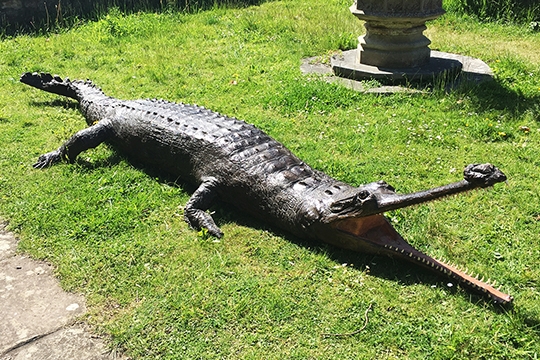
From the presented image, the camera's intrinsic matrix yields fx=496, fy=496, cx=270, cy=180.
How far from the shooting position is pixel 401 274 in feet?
11.6

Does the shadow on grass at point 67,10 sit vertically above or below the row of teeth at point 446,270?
above

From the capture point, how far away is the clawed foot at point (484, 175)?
111 inches

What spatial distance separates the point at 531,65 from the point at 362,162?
14.2 feet

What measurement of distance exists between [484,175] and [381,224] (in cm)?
99

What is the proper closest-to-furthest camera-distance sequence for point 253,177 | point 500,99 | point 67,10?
point 253,177 → point 500,99 → point 67,10

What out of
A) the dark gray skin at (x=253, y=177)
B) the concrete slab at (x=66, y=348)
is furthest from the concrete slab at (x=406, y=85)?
the concrete slab at (x=66, y=348)

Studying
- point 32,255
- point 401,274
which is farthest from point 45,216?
point 401,274

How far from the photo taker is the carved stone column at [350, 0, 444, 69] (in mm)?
7031

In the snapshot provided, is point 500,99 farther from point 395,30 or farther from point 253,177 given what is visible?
point 253,177

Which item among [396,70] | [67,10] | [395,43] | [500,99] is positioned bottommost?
[500,99]

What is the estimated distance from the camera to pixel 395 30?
7262mm

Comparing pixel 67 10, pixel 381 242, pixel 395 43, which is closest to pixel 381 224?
pixel 381 242

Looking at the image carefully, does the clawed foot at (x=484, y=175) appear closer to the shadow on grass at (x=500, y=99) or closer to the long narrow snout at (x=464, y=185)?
the long narrow snout at (x=464, y=185)

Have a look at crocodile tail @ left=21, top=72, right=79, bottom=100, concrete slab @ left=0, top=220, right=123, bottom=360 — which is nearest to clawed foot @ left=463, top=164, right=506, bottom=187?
concrete slab @ left=0, top=220, right=123, bottom=360
